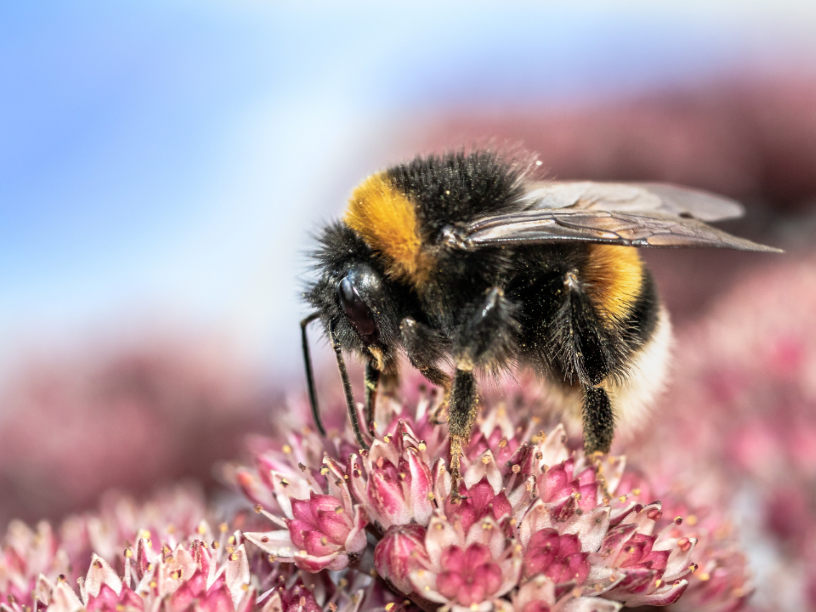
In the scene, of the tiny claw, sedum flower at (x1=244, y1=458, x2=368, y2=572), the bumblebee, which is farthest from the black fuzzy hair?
sedum flower at (x1=244, y1=458, x2=368, y2=572)

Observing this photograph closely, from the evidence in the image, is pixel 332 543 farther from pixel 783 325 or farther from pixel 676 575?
pixel 783 325

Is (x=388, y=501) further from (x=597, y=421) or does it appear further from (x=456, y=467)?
(x=597, y=421)

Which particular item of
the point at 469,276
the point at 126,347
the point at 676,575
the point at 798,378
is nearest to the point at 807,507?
the point at 798,378

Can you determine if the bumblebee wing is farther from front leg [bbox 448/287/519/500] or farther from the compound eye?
the compound eye

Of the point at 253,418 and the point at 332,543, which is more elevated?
the point at 253,418

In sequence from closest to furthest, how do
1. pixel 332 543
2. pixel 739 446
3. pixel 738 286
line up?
pixel 332 543, pixel 739 446, pixel 738 286

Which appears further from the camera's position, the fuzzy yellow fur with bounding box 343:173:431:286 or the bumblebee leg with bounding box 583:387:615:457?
the bumblebee leg with bounding box 583:387:615:457
